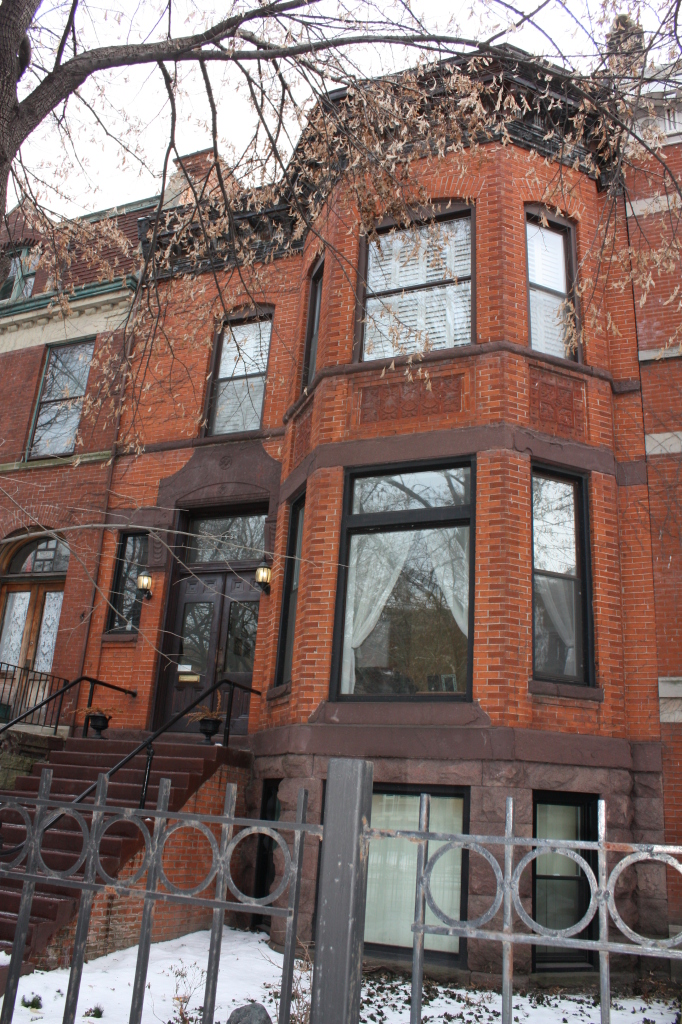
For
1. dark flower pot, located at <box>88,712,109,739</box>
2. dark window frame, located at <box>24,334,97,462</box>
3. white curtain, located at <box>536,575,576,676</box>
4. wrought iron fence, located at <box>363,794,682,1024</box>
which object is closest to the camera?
wrought iron fence, located at <box>363,794,682,1024</box>

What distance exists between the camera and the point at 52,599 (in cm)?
1384

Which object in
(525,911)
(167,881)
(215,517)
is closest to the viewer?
(525,911)

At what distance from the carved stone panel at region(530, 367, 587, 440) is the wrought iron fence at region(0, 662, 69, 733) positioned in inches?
303

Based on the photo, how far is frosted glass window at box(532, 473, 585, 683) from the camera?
29.1 ft

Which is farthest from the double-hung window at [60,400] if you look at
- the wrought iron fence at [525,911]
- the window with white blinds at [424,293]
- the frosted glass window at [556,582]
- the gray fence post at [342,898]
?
the wrought iron fence at [525,911]

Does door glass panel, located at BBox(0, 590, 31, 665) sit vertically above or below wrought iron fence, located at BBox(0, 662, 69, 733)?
above

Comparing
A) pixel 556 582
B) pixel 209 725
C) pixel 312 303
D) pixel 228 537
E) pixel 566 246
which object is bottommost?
pixel 209 725

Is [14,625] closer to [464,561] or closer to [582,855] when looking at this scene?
[464,561]

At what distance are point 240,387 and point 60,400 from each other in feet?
12.7

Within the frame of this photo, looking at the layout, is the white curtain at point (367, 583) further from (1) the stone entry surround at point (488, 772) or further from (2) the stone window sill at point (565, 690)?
(2) the stone window sill at point (565, 690)

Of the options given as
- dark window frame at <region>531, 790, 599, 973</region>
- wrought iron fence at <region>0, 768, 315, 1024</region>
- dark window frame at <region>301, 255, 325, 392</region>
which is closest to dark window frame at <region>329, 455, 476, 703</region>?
dark window frame at <region>531, 790, 599, 973</region>

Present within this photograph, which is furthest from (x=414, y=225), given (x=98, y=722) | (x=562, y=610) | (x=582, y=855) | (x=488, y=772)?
(x=98, y=722)

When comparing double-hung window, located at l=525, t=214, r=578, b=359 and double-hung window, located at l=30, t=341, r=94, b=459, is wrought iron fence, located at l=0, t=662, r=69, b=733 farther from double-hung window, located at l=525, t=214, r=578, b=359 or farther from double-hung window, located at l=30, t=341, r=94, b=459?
double-hung window, located at l=525, t=214, r=578, b=359

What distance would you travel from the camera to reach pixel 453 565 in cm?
901
